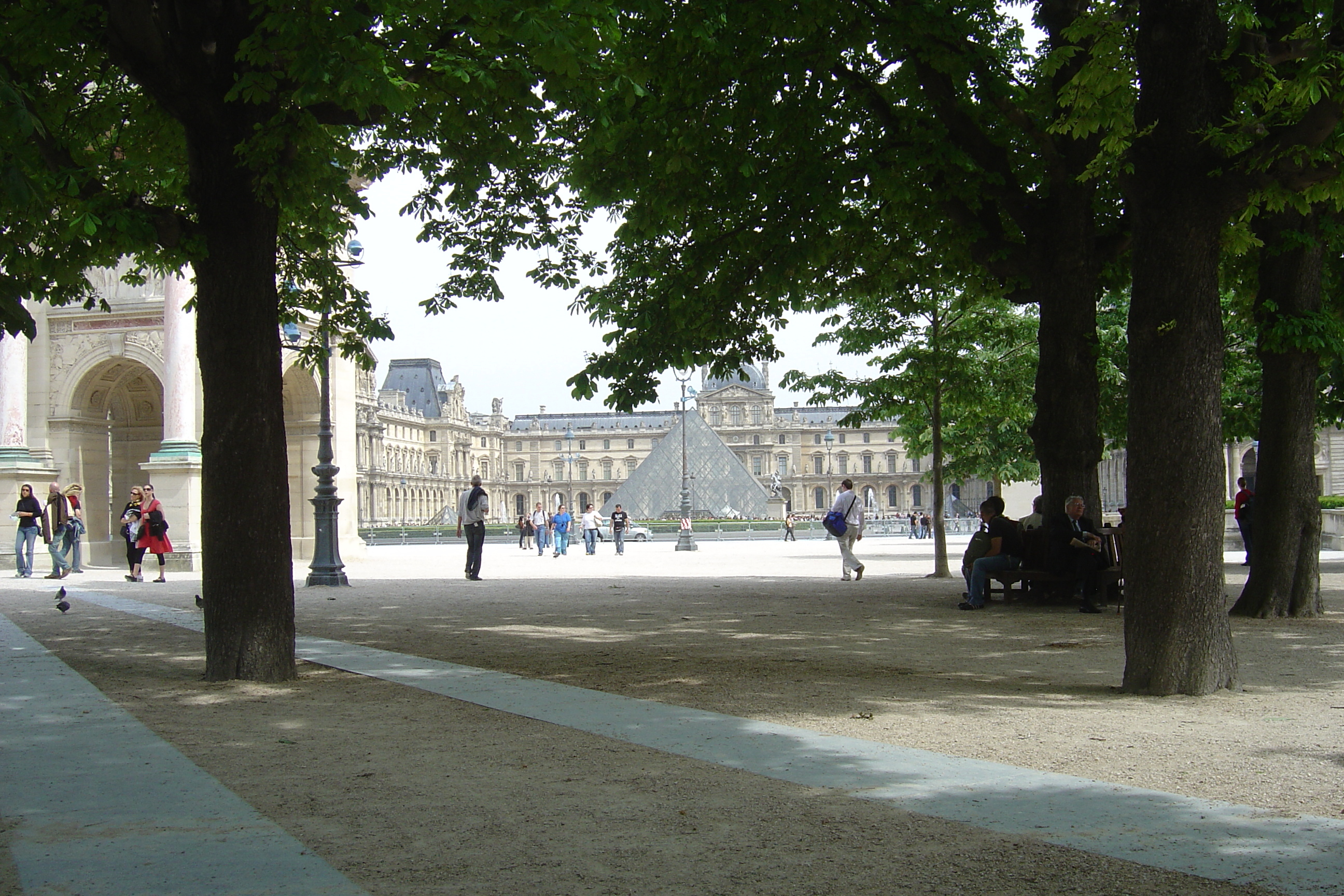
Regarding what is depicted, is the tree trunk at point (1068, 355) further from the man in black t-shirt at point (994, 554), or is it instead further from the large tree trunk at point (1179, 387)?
the large tree trunk at point (1179, 387)

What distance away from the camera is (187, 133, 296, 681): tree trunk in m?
6.87

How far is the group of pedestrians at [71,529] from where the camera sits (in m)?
16.5

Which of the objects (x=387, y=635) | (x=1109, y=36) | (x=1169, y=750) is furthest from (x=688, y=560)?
(x=1169, y=750)

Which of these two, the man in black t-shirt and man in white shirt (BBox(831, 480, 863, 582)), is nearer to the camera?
the man in black t-shirt

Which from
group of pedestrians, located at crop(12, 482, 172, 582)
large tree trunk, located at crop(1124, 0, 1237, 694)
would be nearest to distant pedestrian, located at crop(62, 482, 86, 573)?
group of pedestrians, located at crop(12, 482, 172, 582)

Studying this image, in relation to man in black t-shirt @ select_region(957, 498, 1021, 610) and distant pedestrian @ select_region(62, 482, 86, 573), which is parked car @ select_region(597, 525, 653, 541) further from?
man in black t-shirt @ select_region(957, 498, 1021, 610)

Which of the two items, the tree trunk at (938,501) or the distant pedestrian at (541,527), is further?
the distant pedestrian at (541,527)

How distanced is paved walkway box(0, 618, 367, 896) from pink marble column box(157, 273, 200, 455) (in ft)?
51.5

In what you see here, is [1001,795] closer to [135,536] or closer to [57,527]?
[135,536]

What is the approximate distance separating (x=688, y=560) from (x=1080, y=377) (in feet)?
54.9

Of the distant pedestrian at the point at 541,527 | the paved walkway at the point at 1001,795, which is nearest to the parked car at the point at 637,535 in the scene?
the distant pedestrian at the point at 541,527

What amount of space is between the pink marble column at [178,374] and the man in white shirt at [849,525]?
1136cm

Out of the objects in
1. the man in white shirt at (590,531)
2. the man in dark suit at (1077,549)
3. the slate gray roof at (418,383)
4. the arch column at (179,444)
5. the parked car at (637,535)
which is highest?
the slate gray roof at (418,383)

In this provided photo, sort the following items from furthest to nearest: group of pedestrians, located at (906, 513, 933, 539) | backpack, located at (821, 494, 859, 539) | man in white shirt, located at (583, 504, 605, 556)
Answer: group of pedestrians, located at (906, 513, 933, 539) < man in white shirt, located at (583, 504, 605, 556) < backpack, located at (821, 494, 859, 539)
